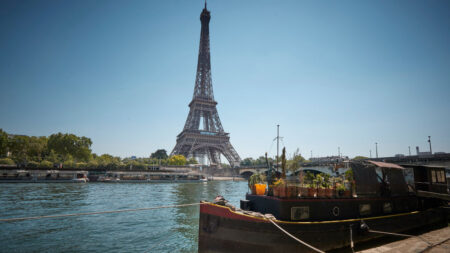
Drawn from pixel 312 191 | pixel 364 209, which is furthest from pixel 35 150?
pixel 364 209

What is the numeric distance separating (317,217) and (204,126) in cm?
7537

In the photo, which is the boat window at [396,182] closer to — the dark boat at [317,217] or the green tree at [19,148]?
the dark boat at [317,217]

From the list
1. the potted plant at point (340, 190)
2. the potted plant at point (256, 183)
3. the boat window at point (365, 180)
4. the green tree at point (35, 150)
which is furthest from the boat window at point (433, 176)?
the green tree at point (35, 150)

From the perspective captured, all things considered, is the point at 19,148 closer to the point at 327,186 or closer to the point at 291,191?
the point at 291,191

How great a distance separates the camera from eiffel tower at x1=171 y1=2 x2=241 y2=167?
7294 cm

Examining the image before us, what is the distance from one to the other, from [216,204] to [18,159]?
259ft

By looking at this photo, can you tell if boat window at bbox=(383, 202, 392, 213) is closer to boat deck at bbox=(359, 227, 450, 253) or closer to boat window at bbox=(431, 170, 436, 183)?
boat deck at bbox=(359, 227, 450, 253)

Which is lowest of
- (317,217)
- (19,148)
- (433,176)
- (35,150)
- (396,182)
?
(317,217)

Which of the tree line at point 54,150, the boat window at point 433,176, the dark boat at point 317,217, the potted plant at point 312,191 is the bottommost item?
the dark boat at point 317,217

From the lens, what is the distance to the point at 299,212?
8.02 m

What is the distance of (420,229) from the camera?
12.0 m

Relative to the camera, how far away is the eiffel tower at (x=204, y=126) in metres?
72.9

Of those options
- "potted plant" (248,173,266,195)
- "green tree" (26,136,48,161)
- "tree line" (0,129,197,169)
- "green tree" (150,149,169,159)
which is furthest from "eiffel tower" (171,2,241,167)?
"potted plant" (248,173,266,195)

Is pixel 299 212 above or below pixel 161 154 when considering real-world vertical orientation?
below
